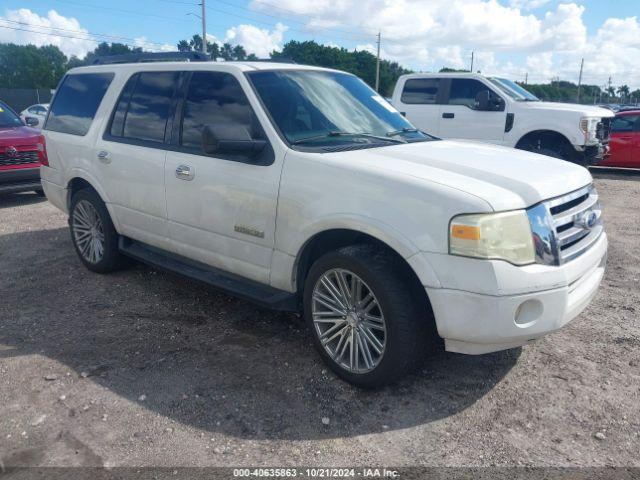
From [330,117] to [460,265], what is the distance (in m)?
1.67

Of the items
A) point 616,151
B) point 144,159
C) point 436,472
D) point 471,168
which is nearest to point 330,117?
point 471,168

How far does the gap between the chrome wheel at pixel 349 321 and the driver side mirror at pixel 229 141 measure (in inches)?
37.8

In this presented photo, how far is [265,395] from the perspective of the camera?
354cm

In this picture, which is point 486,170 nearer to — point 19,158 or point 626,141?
point 19,158

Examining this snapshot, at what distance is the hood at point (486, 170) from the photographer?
3.12 metres

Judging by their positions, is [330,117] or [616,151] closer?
[330,117]

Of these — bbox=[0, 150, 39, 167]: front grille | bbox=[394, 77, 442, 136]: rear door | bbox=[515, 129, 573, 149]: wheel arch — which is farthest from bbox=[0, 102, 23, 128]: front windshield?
bbox=[515, 129, 573, 149]: wheel arch

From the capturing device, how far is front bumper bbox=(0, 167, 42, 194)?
938 cm

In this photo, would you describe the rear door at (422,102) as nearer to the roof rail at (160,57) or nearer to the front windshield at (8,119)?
the roof rail at (160,57)

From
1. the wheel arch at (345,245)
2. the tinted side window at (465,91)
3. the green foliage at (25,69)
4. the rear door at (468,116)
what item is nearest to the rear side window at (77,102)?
the wheel arch at (345,245)

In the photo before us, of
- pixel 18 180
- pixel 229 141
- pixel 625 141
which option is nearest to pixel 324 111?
pixel 229 141

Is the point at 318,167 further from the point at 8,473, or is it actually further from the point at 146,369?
the point at 8,473

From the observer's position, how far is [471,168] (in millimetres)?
3443

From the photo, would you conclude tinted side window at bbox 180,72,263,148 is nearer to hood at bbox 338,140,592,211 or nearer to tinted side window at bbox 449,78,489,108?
hood at bbox 338,140,592,211
